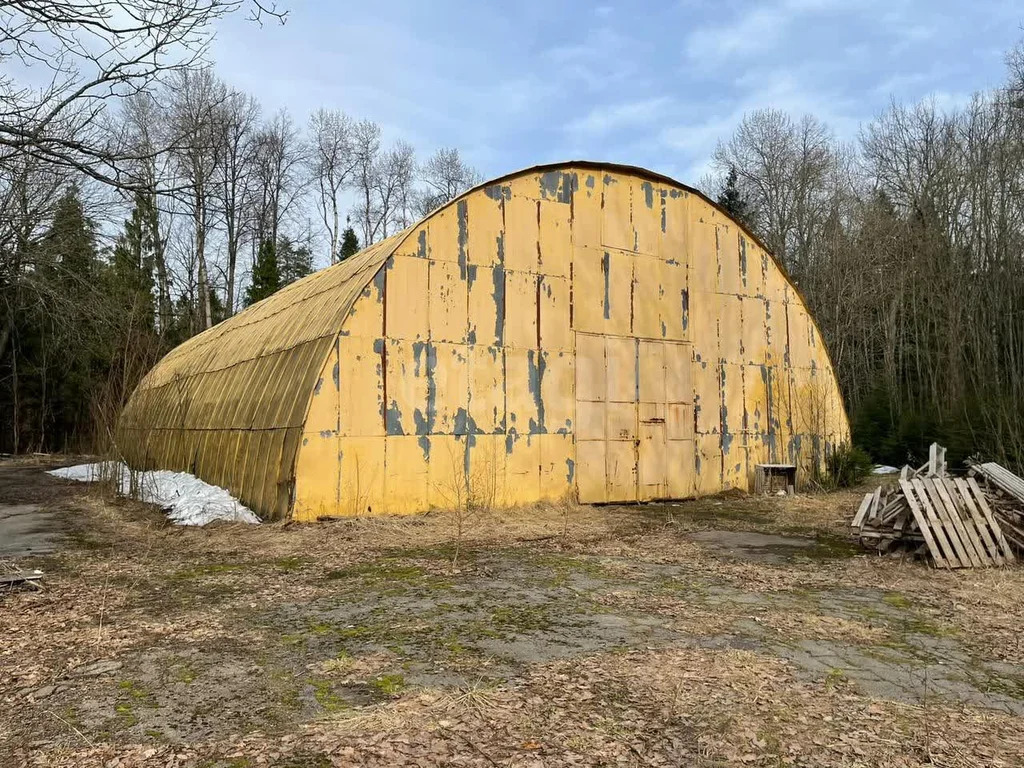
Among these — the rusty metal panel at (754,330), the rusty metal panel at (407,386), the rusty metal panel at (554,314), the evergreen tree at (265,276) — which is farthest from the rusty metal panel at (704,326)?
the evergreen tree at (265,276)

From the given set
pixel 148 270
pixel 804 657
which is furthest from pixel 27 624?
pixel 148 270

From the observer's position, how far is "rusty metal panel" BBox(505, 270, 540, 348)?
1244 centimetres

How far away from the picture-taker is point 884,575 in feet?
25.5

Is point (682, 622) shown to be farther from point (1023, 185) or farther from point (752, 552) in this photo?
point (1023, 185)

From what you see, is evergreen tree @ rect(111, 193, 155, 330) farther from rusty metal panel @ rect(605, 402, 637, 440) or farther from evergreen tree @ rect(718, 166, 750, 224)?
evergreen tree @ rect(718, 166, 750, 224)

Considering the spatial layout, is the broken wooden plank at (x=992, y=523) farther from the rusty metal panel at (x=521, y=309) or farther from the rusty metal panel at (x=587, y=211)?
the rusty metal panel at (x=587, y=211)

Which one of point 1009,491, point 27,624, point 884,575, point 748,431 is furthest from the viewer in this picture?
point 748,431

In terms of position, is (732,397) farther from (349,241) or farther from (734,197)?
(349,241)

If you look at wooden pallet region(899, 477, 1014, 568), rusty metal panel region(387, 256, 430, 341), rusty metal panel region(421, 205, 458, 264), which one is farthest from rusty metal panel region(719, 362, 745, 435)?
rusty metal panel region(387, 256, 430, 341)

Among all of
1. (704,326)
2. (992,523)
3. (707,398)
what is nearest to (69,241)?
(704,326)

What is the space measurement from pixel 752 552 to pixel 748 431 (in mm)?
6316

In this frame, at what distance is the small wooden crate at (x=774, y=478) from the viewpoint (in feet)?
49.1

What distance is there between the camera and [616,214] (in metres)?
13.7

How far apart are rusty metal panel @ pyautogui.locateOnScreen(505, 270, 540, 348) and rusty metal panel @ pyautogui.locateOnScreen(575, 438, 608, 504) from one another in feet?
6.99
